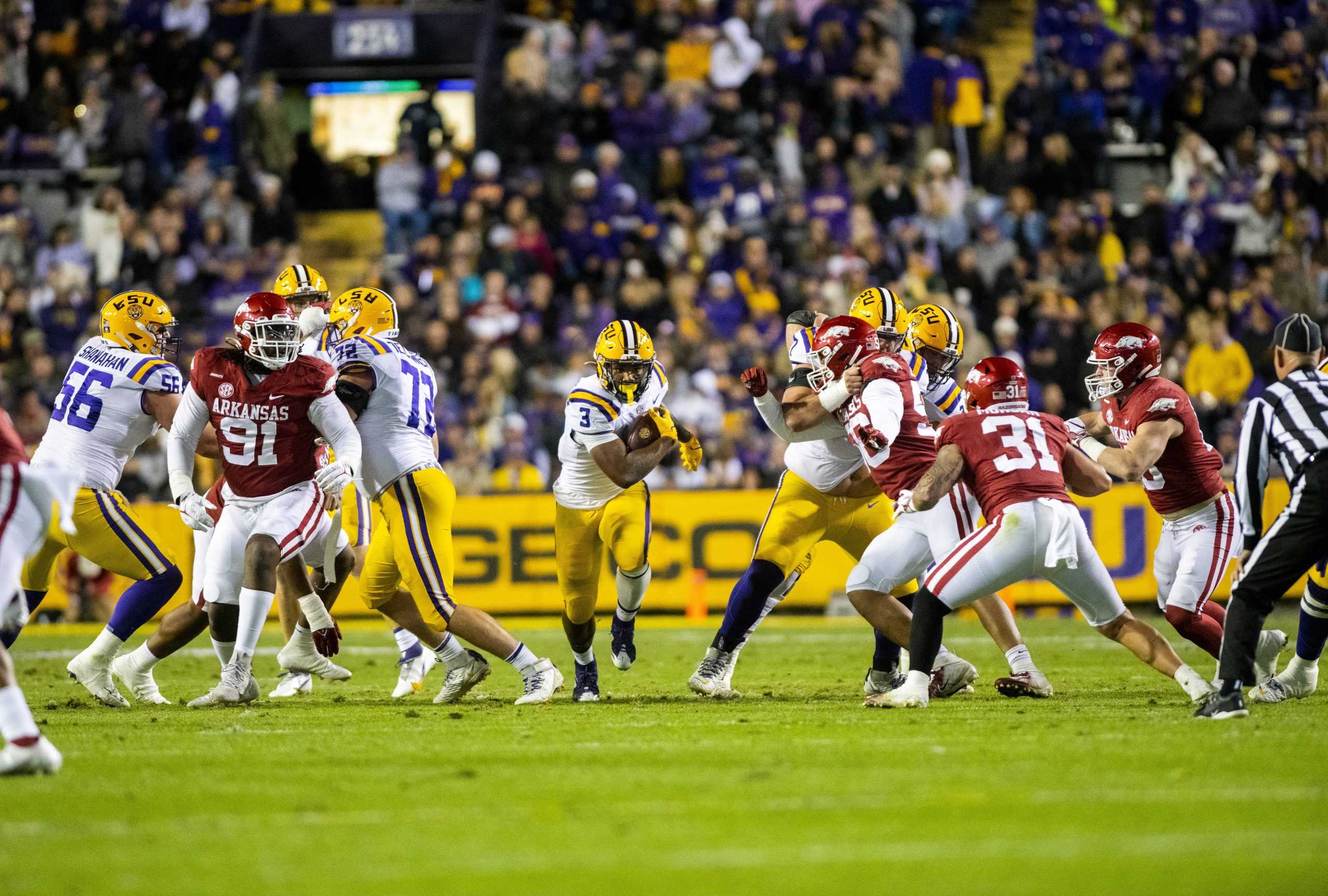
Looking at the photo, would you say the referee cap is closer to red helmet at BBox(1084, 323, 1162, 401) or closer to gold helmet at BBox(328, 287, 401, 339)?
red helmet at BBox(1084, 323, 1162, 401)

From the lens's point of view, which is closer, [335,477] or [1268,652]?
[335,477]

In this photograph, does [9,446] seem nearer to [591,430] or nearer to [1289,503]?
[591,430]

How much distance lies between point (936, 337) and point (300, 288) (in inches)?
150

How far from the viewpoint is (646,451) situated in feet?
29.7

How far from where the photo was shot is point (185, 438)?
8914mm

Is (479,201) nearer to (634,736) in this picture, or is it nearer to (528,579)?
(528,579)

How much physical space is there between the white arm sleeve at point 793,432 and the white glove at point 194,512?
9.84 feet

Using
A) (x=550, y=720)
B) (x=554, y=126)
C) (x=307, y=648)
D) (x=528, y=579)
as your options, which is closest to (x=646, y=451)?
(x=550, y=720)

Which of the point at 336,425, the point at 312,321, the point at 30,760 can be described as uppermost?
the point at 312,321

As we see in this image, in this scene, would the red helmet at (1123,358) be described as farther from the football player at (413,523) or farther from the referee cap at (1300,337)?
the football player at (413,523)

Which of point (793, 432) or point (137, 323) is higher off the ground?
point (137, 323)

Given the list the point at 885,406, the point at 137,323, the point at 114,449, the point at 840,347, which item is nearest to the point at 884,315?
the point at 840,347

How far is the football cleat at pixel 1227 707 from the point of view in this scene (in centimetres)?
753

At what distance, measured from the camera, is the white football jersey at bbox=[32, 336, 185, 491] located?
31.1 feet
